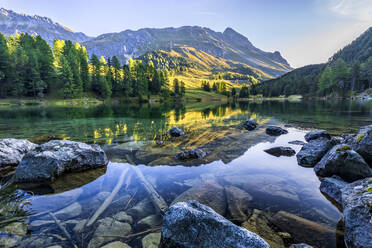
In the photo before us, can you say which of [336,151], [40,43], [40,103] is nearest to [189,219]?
[336,151]

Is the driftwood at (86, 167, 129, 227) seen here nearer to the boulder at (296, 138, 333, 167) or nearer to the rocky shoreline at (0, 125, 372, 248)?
the rocky shoreline at (0, 125, 372, 248)

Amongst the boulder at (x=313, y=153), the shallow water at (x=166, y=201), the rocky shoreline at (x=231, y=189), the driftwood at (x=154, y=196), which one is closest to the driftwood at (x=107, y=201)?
the shallow water at (x=166, y=201)

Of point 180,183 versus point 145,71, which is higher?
point 145,71

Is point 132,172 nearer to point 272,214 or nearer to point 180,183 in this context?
point 180,183

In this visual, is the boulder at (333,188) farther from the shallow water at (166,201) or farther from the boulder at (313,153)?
the boulder at (313,153)

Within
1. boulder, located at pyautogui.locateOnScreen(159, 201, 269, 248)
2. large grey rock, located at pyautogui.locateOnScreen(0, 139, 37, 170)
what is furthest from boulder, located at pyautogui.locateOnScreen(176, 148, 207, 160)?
large grey rock, located at pyautogui.locateOnScreen(0, 139, 37, 170)

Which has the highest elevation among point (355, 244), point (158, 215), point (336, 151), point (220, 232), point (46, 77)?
point (46, 77)

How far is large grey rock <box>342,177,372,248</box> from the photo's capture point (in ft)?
13.9

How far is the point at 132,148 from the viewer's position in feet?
47.2

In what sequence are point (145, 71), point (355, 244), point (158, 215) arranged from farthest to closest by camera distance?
point (145, 71)
point (158, 215)
point (355, 244)

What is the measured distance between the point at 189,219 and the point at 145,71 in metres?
122

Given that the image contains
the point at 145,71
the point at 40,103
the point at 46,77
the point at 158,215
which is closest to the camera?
the point at 158,215

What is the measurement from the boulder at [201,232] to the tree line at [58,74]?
309ft

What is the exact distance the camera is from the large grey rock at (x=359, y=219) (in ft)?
13.9
